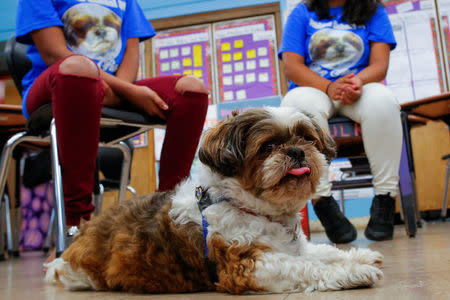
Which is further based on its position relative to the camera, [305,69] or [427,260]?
[305,69]

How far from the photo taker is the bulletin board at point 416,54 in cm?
530

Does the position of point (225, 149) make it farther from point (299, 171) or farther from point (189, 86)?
point (189, 86)

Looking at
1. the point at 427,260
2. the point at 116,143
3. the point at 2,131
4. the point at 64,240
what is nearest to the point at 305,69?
the point at 116,143

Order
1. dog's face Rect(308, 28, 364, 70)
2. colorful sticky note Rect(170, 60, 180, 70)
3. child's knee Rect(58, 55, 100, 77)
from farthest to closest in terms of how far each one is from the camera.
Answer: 1. colorful sticky note Rect(170, 60, 180, 70)
2. dog's face Rect(308, 28, 364, 70)
3. child's knee Rect(58, 55, 100, 77)

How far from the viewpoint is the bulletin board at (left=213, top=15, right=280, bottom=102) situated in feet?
19.4

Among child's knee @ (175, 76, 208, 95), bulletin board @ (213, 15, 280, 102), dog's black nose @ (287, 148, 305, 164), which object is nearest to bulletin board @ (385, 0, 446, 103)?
bulletin board @ (213, 15, 280, 102)

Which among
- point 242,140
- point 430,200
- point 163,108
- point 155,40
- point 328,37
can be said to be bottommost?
point 430,200

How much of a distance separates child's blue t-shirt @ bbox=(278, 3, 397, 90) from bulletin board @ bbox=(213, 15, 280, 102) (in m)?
3.24

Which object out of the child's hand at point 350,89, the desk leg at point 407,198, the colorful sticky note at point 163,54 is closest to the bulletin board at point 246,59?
the colorful sticky note at point 163,54

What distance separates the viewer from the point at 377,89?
2.28 metres

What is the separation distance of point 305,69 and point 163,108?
2.91 ft

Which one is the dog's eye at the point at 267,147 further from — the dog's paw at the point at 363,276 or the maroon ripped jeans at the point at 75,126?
the maroon ripped jeans at the point at 75,126

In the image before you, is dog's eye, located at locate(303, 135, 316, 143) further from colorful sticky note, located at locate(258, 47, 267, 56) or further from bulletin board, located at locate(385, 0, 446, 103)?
colorful sticky note, located at locate(258, 47, 267, 56)

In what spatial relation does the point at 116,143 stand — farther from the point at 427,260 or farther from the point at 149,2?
the point at 149,2
